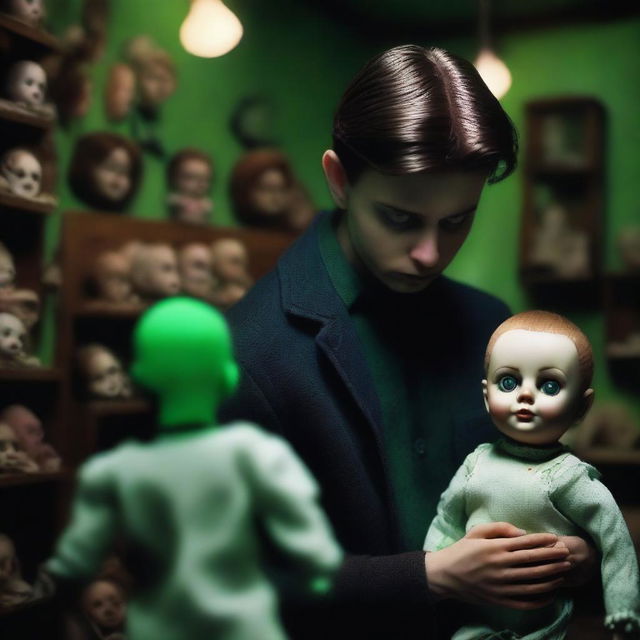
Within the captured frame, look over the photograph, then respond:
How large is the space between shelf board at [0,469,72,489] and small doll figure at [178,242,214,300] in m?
1.00

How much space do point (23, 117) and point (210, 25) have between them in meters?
0.72

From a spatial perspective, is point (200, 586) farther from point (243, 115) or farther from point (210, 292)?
point (243, 115)

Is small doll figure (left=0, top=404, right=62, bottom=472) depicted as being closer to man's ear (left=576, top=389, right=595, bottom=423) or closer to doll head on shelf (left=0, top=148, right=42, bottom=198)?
doll head on shelf (left=0, top=148, right=42, bottom=198)

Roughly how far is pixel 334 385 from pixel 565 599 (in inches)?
17.4

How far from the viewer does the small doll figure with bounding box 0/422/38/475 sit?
267 cm

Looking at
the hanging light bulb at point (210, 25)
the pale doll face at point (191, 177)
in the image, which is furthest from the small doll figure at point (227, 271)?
the hanging light bulb at point (210, 25)

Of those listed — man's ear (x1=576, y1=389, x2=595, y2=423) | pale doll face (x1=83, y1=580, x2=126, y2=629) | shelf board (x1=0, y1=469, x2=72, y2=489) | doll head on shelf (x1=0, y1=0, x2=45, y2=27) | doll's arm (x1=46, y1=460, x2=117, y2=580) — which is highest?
doll head on shelf (x1=0, y1=0, x2=45, y2=27)

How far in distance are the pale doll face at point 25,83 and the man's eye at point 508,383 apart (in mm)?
2042

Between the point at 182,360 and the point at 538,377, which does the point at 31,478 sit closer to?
the point at 538,377

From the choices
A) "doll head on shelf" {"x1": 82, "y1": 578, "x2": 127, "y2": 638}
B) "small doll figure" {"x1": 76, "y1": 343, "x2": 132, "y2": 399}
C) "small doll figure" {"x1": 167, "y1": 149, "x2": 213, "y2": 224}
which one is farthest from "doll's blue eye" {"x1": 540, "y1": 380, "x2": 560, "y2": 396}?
"small doll figure" {"x1": 167, "y1": 149, "x2": 213, "y2": 224}

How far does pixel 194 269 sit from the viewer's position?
3715mm

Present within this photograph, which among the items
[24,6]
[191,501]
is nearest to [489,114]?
[191,501]

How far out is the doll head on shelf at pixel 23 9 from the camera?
2805mm

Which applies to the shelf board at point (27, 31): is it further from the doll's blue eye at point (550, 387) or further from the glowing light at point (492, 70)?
the doll's blue eye at point (550, 387)
